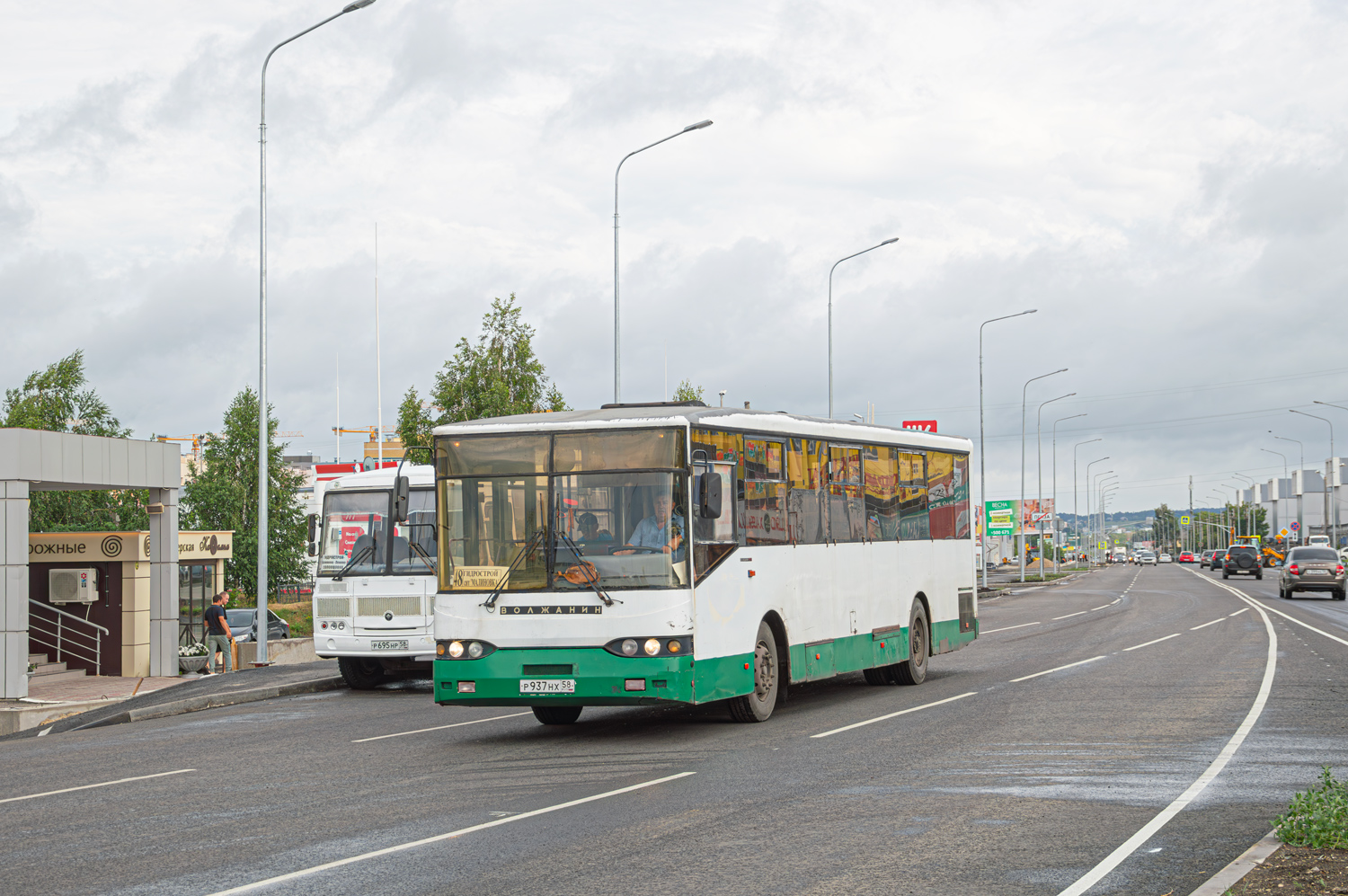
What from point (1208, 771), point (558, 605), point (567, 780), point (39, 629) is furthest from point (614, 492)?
point (39, 629)

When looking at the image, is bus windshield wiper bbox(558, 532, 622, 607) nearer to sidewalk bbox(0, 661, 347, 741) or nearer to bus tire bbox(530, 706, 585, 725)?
bus tire bbox(530, 706, 585, 725)

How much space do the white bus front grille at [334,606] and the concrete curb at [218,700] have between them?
1382 mm

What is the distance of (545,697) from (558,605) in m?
0.84

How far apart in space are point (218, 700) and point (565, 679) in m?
8.99

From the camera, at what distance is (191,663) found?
98.4ft

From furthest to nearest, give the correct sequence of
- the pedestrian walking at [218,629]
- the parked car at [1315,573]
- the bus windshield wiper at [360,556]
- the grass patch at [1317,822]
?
the parked car at [1315,573], the pedestrian walking at [218,629], the bus windshield wiper at [360,556], the grass patch at [1317,822]

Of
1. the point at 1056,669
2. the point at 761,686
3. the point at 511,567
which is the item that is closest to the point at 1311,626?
the point at 1056,669

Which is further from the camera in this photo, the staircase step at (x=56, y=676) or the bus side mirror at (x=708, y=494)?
the staircase step at (x=56, y=676)

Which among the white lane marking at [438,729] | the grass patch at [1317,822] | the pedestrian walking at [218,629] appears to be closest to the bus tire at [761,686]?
the white lane marking at [438,729]

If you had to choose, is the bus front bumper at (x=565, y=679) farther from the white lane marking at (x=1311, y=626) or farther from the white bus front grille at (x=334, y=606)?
the white lane marking at (x=1311, y=626)

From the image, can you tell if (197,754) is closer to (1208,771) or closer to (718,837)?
(718,837)

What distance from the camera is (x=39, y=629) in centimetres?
2845

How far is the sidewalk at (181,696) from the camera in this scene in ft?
62.4

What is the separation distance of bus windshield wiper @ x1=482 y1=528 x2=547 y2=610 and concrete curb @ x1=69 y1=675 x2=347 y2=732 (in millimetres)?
7616
